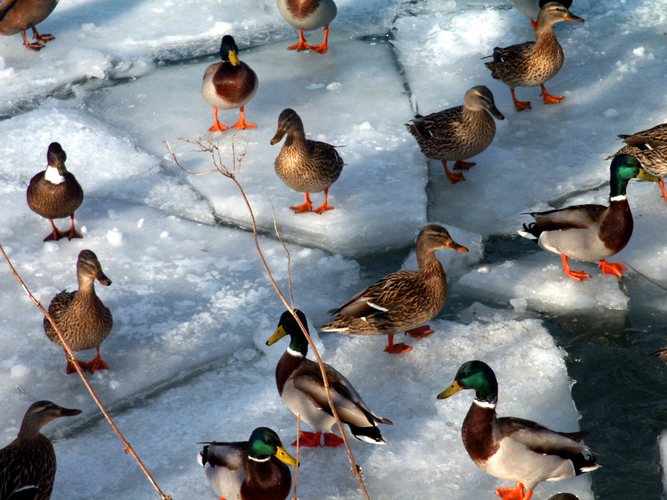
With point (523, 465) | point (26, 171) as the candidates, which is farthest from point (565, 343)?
point (26, 171)

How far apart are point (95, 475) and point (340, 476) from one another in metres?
A: 1.04

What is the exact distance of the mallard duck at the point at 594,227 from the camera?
5.08 metres

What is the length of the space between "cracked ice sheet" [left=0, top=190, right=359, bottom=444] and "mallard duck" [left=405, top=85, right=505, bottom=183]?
110 cm

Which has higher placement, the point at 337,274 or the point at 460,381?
the point at 460,381

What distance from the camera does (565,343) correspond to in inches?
190

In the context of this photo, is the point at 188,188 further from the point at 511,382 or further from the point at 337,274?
the point at 511,382

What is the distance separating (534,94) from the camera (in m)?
7.23

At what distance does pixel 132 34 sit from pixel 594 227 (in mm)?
A: 4610

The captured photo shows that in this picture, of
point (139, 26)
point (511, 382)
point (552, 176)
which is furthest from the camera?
point (139, 26)

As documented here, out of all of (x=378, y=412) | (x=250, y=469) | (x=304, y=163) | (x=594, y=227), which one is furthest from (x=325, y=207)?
(x=250, y=469)

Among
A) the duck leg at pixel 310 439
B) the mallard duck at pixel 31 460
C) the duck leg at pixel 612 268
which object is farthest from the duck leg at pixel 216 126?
the mallard duck at pixel 31 460

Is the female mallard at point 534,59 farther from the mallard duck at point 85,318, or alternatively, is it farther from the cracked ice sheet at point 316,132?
the mallard duck at point 85,318

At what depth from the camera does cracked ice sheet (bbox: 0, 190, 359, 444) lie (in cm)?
476

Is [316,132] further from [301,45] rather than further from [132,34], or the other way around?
[132,34]
